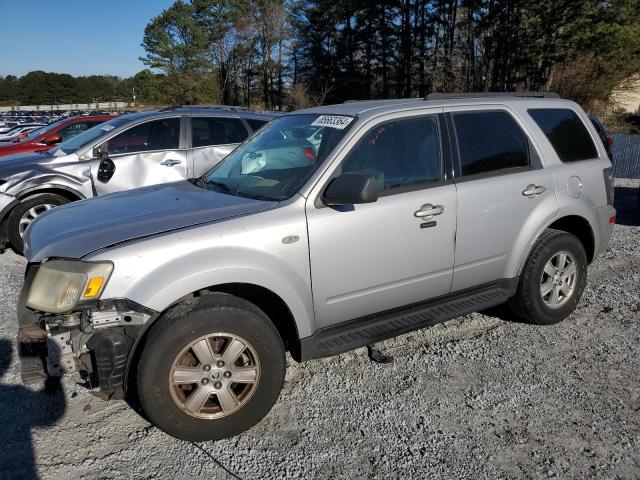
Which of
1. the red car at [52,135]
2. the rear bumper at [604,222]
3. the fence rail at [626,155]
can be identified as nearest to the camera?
the rear bumper at [604,222]

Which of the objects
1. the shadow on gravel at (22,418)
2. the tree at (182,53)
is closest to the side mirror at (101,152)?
the shadow on gravel at (22,418)

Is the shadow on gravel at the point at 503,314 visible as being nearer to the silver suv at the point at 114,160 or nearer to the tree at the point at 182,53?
the silver suv at the point at 114,160

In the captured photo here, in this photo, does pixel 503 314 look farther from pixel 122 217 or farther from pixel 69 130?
pixel 69 130

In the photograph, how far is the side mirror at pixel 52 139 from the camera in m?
10.3

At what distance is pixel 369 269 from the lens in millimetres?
3375

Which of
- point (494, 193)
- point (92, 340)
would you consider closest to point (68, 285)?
point (92, 340)

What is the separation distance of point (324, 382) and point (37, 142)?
878 centimetres

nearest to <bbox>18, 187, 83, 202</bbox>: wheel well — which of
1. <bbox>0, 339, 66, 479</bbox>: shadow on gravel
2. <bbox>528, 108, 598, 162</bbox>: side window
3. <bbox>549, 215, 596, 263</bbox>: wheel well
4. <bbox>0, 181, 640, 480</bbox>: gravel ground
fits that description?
<bbox>0, 181, 640, 480</bbox>: gravel ground

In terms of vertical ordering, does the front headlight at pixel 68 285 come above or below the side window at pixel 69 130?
below

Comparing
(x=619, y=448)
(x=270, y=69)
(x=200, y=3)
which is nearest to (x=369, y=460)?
(x=619, y=448)

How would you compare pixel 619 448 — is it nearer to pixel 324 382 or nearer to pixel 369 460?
pixel 369 460

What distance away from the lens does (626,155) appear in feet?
44.4

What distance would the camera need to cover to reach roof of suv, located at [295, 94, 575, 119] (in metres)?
3.66

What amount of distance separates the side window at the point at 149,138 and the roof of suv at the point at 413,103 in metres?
3.57
